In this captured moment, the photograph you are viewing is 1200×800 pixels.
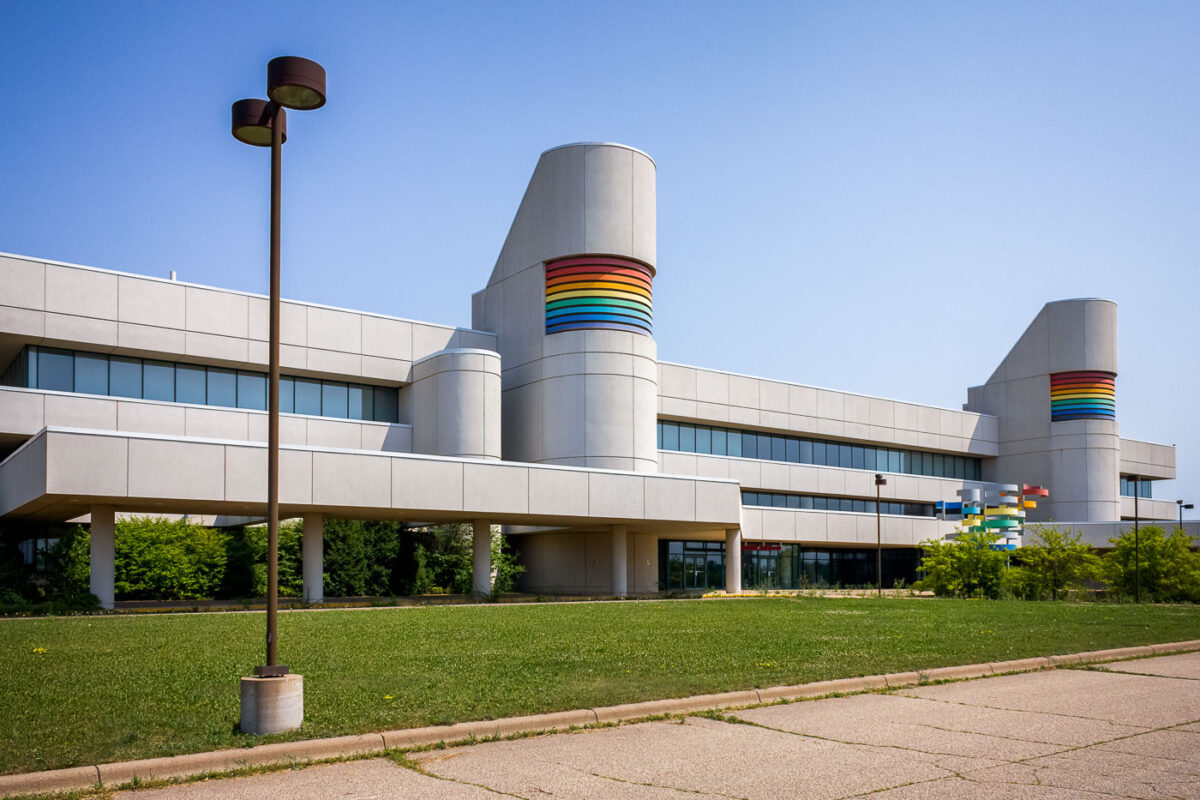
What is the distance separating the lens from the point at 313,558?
36781 mm

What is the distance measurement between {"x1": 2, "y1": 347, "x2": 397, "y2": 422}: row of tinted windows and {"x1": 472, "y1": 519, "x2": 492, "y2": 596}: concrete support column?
1050cm

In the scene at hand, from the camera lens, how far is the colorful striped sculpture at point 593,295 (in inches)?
1900

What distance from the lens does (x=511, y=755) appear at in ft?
30.6

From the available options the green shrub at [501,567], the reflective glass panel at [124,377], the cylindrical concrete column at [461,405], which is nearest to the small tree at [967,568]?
the green shrub at [501,567]

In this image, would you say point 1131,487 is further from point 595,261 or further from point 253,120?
point 253,120

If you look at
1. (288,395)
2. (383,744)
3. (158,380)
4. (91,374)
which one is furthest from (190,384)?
(383,744)

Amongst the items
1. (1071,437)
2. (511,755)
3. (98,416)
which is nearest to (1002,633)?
(511,755)

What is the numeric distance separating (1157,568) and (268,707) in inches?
1626

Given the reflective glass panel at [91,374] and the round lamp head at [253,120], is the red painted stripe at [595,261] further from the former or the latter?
the round lamp head at [253,120]

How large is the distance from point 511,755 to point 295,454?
26643 mm

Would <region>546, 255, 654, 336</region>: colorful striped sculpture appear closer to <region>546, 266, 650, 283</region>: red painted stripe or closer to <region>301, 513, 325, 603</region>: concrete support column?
<region>546, 266, 650, 283</region>: red painted stripe

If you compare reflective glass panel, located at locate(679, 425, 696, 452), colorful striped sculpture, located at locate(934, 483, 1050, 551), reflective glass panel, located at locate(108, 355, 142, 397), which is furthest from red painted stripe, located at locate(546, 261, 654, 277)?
colorful striped sculpture, located at locate(934, 483, 1050, 551)

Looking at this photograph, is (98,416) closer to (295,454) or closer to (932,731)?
(295,454)

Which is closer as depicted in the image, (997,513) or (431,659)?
(431,659)
